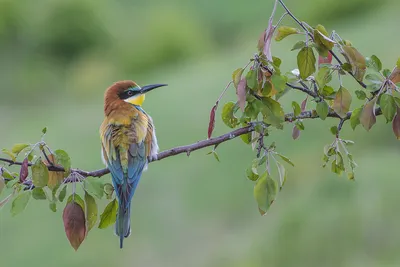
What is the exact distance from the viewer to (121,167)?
4.43 ft

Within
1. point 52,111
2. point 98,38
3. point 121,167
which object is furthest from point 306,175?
point 98,38

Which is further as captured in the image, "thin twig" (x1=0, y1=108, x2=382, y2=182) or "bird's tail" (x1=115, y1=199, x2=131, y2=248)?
"bird's tail" (x1=115, y1=199, x2=131, y2=248)

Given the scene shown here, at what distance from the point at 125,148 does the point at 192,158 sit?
11.4 feet

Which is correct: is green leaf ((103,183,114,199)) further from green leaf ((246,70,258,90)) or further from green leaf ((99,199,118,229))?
green leaf ((246,70,258,90))

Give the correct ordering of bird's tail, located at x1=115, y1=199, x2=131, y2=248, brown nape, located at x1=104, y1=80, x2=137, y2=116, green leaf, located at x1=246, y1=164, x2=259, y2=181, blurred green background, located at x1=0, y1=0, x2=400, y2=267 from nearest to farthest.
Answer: green leaf, located at x1=246, y1=164, x2=259, y2=181 → bird's tail, located at x1=115, y1=199, x2=131, y2=248 → brown nape, located at x1=104, y1=80, x2=137, y2=116 → blurred green background, located at x1=0, y1=0, x2=400, y2=267

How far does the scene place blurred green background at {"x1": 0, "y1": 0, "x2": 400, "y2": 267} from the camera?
3.81 metres

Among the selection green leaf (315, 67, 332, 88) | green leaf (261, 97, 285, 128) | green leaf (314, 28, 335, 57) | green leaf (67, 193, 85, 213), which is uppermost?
green leaf (314, 28, 335, 57)

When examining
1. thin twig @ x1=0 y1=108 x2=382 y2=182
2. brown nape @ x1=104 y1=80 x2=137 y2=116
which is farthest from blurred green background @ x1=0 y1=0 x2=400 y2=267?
thin twig @ x1=0 y1=108 x2=382 y2=182

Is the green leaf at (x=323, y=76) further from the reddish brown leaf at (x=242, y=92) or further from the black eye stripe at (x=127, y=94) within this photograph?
the black eye stripe at (x=127, y=94)

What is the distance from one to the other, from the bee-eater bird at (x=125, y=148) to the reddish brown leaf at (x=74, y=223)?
0.18m

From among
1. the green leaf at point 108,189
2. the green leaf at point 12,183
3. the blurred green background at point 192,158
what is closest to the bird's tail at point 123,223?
the green leaf at point 108,189

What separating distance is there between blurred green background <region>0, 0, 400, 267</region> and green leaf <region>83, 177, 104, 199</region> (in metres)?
2.61

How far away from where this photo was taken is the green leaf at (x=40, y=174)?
3.22 feet

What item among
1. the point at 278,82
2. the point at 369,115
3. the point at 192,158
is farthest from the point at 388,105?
the point at 192,158
